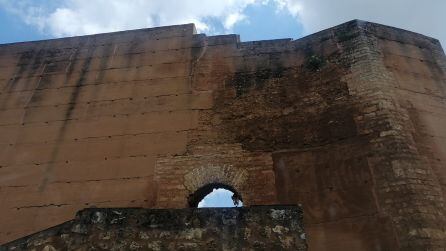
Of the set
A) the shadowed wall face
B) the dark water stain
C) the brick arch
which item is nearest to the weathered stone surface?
the shadowed wall face

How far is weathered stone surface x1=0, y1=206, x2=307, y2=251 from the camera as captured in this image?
14.4ft

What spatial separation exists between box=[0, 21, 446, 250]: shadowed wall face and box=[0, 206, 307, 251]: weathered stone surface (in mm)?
2895

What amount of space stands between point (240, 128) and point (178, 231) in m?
4.53

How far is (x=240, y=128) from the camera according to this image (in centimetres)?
Answer: 884

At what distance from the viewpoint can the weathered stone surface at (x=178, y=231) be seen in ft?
14.4

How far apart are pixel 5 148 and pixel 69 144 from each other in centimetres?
140

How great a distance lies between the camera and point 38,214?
828cm

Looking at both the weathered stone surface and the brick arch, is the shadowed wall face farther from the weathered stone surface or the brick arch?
the weathered stone surface

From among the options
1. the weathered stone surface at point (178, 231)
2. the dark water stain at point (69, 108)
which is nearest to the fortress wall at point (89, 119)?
the dark water stain at point (69, 108)

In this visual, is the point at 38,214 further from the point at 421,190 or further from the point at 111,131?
the point at 421,190

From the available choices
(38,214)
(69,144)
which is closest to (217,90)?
(69,144)

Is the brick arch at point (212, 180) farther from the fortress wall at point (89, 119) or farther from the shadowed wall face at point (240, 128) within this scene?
the fortress wall at point (89, 119)

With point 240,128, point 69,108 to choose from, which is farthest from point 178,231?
point 69,108

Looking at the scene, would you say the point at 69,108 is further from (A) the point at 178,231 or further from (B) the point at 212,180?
(A) the point at 178,231
